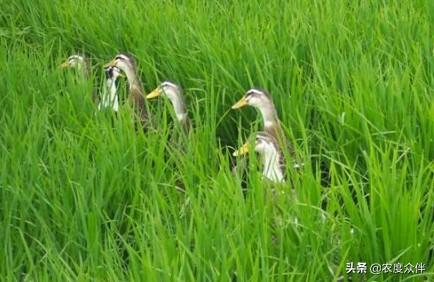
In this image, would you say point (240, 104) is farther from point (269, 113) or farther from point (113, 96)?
point (113, 96)

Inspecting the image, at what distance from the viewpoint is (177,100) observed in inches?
108

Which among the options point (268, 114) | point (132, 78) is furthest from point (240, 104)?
point (132, 78)

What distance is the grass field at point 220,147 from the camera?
72.3 inches

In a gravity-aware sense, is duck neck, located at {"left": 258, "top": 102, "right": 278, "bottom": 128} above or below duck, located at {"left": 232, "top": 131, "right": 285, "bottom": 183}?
above

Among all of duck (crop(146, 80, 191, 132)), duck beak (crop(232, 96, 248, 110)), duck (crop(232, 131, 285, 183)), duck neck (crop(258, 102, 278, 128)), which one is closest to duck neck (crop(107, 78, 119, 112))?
duck (crop(146, 80, 191, 132))

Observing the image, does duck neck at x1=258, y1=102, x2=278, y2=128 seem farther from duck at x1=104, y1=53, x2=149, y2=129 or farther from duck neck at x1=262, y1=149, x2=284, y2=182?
duck at x1=104, y1=53, x2=149, y2=129

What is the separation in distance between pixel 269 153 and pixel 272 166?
64 mm

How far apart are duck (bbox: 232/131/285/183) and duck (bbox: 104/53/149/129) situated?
615mm

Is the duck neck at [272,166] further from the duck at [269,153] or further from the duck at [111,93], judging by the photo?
the duck at [111,93]

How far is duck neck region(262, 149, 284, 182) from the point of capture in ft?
7.16

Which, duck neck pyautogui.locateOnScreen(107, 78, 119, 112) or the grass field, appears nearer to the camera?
the grass field

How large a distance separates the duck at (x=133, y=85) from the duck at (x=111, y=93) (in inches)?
0.7

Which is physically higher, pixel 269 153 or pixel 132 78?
pixel 132 78

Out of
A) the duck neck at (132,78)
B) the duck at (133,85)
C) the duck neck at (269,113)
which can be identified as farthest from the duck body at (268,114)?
the duck neck at (132,78)
